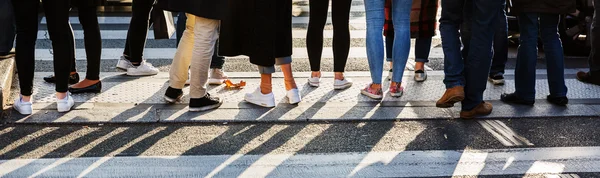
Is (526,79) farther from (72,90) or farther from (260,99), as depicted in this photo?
(72,90)

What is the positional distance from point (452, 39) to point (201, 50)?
169cm

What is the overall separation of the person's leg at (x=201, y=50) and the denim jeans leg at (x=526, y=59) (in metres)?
2.13

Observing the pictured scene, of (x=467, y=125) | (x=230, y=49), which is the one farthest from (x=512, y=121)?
(x=230, y=49)

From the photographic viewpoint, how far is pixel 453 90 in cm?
584

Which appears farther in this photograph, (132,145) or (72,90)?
(72,90)

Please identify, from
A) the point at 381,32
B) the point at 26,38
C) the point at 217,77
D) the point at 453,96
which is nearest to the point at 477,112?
the point at 453,96

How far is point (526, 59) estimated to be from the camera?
625 centimetres

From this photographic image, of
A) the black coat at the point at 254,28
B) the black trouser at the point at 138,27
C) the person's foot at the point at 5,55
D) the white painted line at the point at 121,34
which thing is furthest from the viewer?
the white painted line at the point at 121,34

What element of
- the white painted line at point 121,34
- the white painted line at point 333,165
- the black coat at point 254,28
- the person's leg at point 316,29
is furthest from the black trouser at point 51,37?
the white painted line at point 121,34

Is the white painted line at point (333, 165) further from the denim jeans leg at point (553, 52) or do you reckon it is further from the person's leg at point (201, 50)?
the denim jeans leg at point (553, 52)

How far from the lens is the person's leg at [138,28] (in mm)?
6949

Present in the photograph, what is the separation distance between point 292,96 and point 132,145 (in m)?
1.49

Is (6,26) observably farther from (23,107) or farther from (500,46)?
(500,46)

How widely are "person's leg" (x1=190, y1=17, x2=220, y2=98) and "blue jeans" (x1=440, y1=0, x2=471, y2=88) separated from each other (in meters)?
1.52
